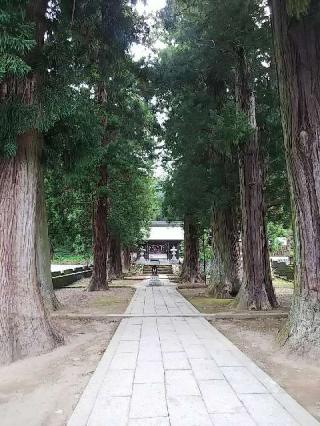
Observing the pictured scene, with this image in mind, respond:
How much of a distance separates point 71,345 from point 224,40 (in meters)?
8.55

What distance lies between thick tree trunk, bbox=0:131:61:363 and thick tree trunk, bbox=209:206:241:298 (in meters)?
8.78

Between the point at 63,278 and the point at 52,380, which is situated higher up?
the point at 63,278

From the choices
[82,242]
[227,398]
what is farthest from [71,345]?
[82,242]

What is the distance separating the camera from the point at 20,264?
636cm

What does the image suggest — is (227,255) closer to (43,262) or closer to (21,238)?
(43,262)

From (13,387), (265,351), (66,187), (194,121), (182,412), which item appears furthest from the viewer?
(66,187)

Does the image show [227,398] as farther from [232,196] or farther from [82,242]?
[82,242]

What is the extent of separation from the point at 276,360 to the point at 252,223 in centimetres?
577

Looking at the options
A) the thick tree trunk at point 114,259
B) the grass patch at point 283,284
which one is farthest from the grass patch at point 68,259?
the grass patch at point 283,284

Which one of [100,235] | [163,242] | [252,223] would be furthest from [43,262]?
[163,242]

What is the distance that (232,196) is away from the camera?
14.0 meters

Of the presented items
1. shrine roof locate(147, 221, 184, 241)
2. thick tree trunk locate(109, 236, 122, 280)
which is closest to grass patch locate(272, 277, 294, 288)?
thick tree trunk locate(109, 236, 122, 280)

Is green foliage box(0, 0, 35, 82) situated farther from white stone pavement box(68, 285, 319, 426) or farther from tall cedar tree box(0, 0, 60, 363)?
white stone pavement box(68, 285, 319, 426)

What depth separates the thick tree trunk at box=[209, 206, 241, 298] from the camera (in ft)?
48.0
